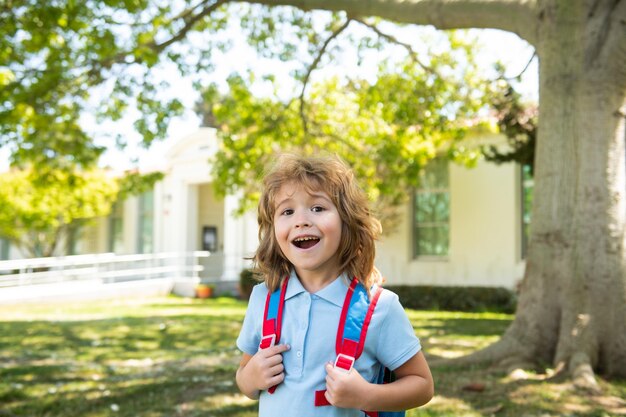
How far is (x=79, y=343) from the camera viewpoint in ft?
29.8

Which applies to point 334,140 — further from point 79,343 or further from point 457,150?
point 79,343

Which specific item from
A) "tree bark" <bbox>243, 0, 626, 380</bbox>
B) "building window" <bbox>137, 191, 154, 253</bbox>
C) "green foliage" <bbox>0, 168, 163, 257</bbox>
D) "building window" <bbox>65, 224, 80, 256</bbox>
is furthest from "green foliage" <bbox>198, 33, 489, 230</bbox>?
"building window" <bbox>65, 224, 80, 256</bbox>

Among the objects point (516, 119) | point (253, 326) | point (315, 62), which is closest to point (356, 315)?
point (253, 326)

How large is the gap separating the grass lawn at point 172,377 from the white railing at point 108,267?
30.4 feet

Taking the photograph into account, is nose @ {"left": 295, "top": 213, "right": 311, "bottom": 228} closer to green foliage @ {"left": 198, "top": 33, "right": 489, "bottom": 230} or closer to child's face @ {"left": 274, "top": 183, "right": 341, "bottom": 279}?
child's face @ {"left": 274, "top": 183, "right": 341, "bottom": 279}

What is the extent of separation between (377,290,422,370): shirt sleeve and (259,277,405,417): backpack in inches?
2.8

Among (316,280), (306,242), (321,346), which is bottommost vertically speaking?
(321,346)

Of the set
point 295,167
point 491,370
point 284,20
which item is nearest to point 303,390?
point 295,167

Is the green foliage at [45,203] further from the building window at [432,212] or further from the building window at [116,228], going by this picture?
the building window at [432,212]

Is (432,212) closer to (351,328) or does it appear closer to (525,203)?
(525,203)

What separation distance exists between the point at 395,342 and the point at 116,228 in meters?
28.0

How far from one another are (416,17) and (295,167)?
530 centimetres

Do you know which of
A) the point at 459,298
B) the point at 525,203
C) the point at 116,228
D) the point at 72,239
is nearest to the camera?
the point at 459,298

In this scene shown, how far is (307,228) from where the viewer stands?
2184 millimetres
